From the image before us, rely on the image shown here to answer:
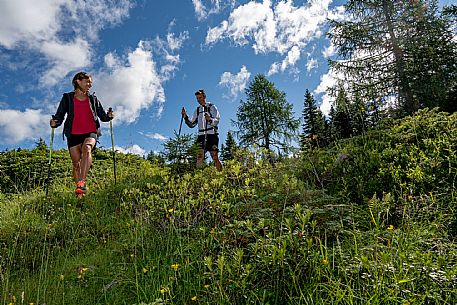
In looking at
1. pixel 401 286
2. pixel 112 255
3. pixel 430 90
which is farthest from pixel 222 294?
pixel 430 90

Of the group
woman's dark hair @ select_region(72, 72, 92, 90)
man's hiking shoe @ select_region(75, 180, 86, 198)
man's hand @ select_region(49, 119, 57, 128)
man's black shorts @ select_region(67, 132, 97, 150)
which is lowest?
man's hiking shoe @ select_region(75, 180, 86, 198)

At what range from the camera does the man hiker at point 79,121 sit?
20.9ft

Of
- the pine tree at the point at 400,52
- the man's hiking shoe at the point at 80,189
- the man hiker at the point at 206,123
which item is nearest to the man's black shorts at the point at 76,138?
the man's hiking shoe at the point at 80,189

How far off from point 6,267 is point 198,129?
519 centimetres

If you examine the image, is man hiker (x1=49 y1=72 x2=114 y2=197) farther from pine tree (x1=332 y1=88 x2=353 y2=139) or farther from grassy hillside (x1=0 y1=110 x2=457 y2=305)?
pine tree (x1=332 y1=88 x2=353 y2=139)

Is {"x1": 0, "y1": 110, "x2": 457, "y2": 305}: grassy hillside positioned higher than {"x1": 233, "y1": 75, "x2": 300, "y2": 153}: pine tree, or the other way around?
{"x1": 233, "y1": 75, "x2": 300, "y2": 153}: pine tree

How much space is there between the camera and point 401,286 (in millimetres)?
2020

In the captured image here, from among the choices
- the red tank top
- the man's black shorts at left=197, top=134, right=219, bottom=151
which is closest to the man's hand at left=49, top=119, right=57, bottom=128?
the red tank top

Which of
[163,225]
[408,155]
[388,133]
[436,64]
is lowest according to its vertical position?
[163,225]

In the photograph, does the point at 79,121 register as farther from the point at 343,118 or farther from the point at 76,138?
the point at 343,118

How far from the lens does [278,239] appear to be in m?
2.52

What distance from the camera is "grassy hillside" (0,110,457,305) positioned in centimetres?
225

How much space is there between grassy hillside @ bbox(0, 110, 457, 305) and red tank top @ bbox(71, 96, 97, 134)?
1231mm

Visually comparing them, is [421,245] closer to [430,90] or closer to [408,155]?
[408,155]
